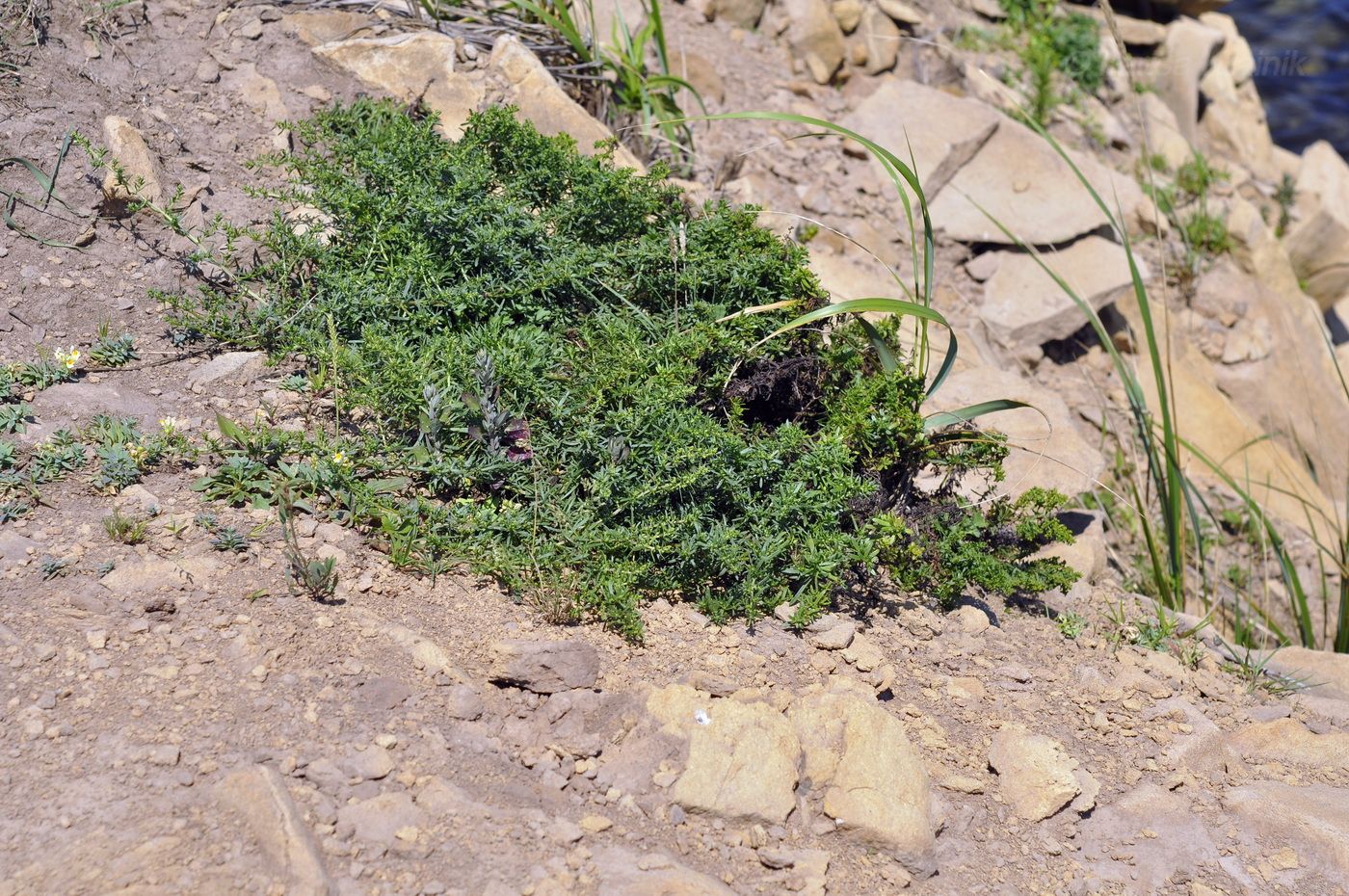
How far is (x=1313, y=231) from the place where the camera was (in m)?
8.23

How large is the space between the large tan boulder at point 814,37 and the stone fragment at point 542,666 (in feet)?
14.8

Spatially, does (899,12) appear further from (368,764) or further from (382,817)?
(382,817)

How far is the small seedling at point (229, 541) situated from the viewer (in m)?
2.96

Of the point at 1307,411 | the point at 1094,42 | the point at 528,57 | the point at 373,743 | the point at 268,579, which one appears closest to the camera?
Result: the point at 373,743

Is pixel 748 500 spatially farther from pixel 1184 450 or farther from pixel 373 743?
pixel 1184 450

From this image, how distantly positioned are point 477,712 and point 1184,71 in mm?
7652

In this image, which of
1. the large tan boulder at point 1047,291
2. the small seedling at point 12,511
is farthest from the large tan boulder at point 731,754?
the large tan boulder at point 1047,291

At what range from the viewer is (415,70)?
487 cm

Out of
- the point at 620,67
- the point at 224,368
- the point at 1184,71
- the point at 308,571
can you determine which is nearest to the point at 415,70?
the point at 620,67

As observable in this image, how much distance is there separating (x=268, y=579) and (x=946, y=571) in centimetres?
201

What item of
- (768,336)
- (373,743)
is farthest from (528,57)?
(373,743)

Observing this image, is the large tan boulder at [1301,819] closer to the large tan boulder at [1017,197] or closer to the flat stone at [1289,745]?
the flat stone at [1289,745]

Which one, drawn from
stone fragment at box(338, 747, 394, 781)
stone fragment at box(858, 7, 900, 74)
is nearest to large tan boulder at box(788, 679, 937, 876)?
Result: stone fragment at box(338, 747, 394, 781)

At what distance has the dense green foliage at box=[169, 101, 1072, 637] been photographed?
3195 millimetres
